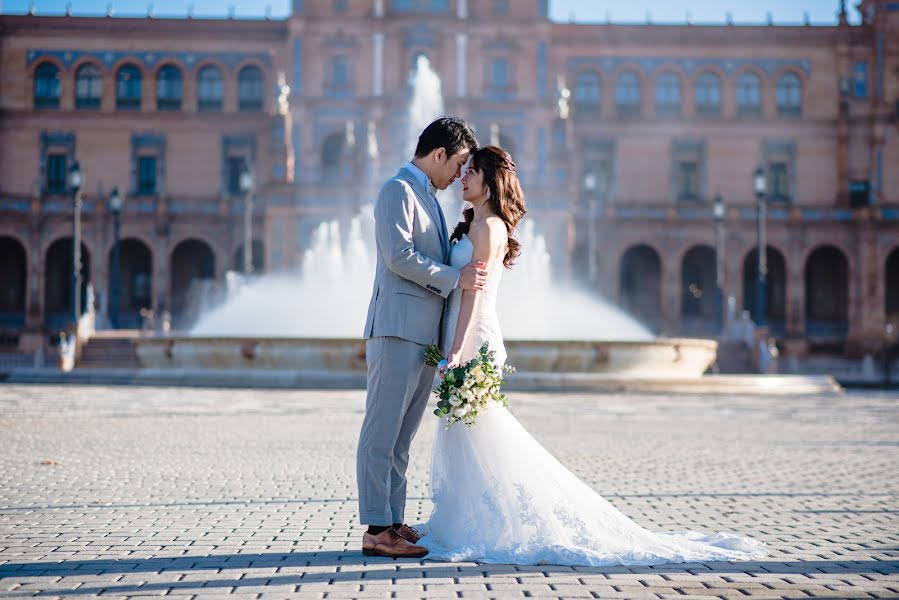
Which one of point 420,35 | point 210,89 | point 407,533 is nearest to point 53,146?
point 210,89

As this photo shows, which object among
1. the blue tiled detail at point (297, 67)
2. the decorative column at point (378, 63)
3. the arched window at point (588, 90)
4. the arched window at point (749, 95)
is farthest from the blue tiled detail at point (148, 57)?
the arched window at point (749, 95)

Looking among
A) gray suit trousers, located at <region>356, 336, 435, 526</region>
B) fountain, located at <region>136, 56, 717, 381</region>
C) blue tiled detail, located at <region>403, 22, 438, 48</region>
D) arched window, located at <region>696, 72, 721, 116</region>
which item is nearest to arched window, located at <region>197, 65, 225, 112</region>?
blue tiled detail, located at <region>403, 22, 438, 48</region>

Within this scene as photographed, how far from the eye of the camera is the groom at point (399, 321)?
229 inches

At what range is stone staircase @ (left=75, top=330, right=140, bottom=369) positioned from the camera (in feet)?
102

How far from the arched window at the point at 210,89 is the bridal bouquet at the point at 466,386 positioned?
2183 inches

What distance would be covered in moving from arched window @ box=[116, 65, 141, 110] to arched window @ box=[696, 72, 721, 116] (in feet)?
99.2

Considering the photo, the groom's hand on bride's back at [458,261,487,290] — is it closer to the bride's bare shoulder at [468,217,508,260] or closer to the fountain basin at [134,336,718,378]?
the bride's bare shoulder at [468,217,508,260]

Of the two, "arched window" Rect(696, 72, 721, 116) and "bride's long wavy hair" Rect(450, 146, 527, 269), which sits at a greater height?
"arched window" Rect(696, 72, 721, 116)

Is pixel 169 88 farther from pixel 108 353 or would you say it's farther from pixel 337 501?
pixel 337 501

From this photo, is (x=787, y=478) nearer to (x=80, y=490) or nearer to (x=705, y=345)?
(x=80, y=490)

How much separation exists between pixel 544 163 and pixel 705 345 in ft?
95.8

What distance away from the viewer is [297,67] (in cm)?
5356

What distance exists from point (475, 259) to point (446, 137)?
0.69 metres

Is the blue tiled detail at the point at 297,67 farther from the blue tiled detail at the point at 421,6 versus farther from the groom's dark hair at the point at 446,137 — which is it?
the groom's dark hair at the point at 446,137
